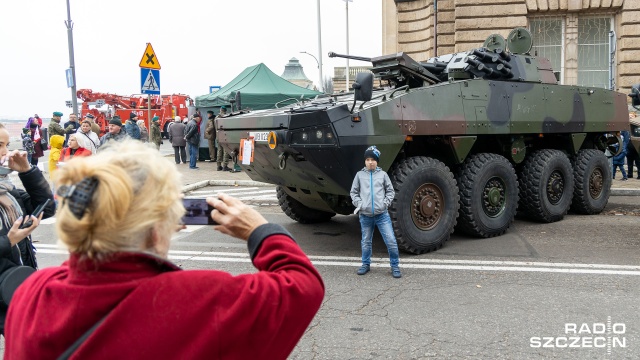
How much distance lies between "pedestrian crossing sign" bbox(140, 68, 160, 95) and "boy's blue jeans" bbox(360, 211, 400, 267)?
6.17 metres

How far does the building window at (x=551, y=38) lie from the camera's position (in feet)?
57.6

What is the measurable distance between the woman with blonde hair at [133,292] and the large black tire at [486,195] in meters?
6.14

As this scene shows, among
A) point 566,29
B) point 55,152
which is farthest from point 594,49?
point 55,152

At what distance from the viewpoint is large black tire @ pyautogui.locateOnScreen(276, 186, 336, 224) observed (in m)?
8.57

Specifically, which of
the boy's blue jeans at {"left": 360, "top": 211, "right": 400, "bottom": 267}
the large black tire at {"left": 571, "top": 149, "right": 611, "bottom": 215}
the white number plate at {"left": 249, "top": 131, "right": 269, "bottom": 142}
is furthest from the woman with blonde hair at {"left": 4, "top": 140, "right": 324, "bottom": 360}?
the large black tire at {"left": 571, "top": 149, "right": 611, "bottom": 215}

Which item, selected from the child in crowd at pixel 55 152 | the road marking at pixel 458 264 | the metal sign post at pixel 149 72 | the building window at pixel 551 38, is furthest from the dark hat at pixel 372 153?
the building window at pixel 551 38

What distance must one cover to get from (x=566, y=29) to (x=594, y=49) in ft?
3.38

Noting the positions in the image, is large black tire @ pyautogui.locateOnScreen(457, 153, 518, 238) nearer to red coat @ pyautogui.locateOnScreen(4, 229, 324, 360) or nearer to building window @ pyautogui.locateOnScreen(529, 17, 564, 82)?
red coat @ pyautogui.locateOnScreen(4, 229, 324, 360)

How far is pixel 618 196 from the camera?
38.3ft

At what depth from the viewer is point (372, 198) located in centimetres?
600

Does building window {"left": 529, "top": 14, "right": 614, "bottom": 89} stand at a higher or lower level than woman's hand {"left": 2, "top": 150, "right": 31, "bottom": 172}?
higher

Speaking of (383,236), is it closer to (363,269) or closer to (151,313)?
(363,269)

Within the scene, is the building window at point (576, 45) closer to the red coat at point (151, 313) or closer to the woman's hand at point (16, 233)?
the woman's hand at point (16, 233)

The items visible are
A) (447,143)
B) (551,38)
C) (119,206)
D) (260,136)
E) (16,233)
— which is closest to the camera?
(119,206)
